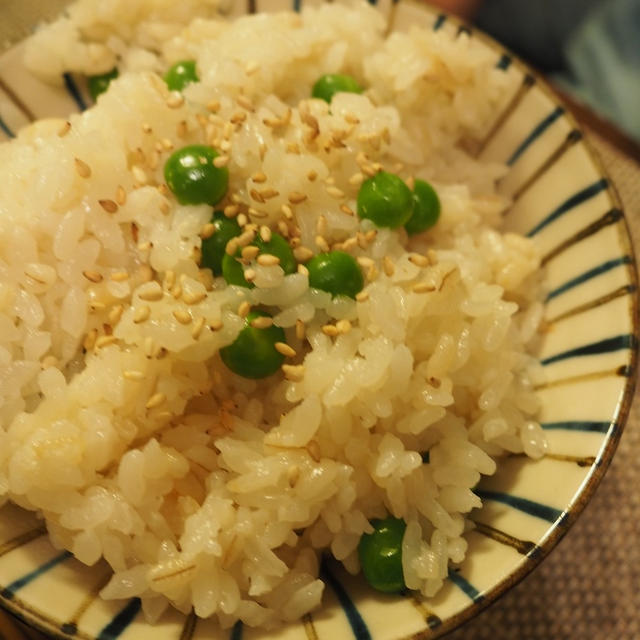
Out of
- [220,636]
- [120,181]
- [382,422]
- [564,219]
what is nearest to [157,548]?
[220,636]

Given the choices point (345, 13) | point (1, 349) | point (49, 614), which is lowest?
point (49, 614)

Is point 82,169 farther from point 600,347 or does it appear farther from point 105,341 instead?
point 600,347

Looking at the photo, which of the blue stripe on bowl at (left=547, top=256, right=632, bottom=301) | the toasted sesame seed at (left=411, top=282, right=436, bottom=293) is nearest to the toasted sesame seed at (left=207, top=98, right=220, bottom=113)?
the toasted sesame seed at (left=411, top=282, right=436, bottom=293)

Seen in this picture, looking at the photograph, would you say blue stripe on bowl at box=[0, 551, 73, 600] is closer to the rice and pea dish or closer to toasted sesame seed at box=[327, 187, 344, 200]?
the rice and pea dish

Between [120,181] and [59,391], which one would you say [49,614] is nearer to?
[59,391]

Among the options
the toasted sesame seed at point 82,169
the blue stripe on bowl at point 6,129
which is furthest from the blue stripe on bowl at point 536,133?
the blue stripe on bowl at point 6,129

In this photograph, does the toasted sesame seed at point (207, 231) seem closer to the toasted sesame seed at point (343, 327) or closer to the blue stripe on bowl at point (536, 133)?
the toasted sesame seed at point (343, 327)
